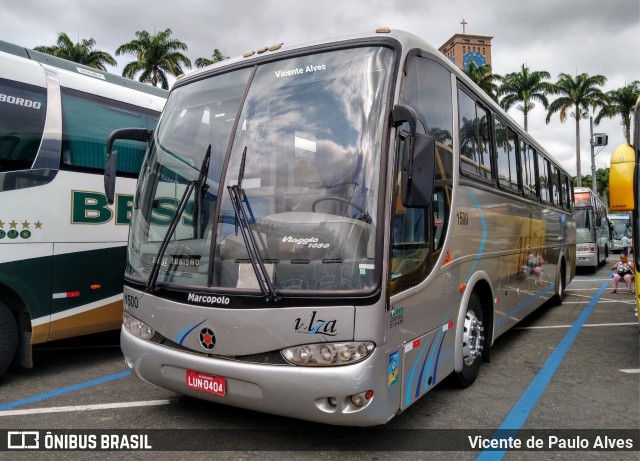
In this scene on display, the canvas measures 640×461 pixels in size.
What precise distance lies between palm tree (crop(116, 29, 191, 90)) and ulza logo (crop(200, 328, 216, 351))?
33679 mm

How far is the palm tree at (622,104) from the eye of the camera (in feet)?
142

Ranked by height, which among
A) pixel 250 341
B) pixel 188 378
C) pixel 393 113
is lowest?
pixel 188 378

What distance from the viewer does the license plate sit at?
11.8 ft

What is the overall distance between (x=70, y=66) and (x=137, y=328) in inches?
152

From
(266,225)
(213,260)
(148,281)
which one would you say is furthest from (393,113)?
(148,281)

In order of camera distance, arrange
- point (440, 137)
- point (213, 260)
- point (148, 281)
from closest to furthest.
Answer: point (213, 260) → point (148, 281) → point (440, 137)

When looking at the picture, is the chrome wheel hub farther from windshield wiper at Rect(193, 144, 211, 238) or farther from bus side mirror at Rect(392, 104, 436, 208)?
windshield wiper at Rect(193, 144, 211, 238)

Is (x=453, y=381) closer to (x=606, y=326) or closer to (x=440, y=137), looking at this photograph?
(x=440, y=137)

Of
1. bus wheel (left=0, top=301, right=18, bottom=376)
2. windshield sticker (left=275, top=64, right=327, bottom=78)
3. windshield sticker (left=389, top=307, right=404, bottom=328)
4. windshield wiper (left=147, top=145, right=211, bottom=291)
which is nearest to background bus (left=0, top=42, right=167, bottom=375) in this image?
bus wheel (left=0, top=301, right=18, bottom=376)

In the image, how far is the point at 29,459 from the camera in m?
3.60

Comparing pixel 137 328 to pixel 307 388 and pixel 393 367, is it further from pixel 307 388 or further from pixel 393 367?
pixel 393 367

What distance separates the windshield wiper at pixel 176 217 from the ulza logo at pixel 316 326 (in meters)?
1.29

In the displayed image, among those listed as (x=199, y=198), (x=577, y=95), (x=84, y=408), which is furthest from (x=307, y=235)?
(x=577, y=95)

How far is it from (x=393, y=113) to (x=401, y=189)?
0.54 meters
